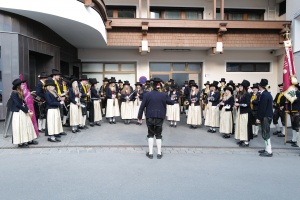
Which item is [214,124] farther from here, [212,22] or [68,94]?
[212,22]

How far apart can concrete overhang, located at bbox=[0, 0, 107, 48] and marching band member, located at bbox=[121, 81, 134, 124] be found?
286 cm

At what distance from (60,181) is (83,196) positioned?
0.84 meters

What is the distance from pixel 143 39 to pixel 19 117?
340 inches

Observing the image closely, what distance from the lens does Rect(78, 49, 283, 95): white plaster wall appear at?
16.2m

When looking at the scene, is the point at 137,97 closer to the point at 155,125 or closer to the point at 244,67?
the point at 155,125

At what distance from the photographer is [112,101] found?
11266mm

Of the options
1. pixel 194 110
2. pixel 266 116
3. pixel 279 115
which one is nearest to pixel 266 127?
pixel 266 116

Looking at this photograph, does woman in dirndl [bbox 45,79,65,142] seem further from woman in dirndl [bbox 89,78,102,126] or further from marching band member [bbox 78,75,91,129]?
woman in dirndl [bbox 89,78,102,126]

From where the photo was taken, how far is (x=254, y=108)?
8.76 meters

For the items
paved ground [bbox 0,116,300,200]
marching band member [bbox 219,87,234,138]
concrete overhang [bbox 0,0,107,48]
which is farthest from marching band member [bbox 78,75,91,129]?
marching band member [bbox 219,87,234,138]

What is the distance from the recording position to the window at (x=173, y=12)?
1619 cm

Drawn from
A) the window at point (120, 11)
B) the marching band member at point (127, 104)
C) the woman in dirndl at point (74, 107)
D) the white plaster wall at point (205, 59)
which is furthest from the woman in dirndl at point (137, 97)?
the window at point (120, 11)

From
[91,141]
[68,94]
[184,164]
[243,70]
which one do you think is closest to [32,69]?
[68,94]

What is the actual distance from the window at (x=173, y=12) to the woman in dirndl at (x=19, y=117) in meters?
11.3
